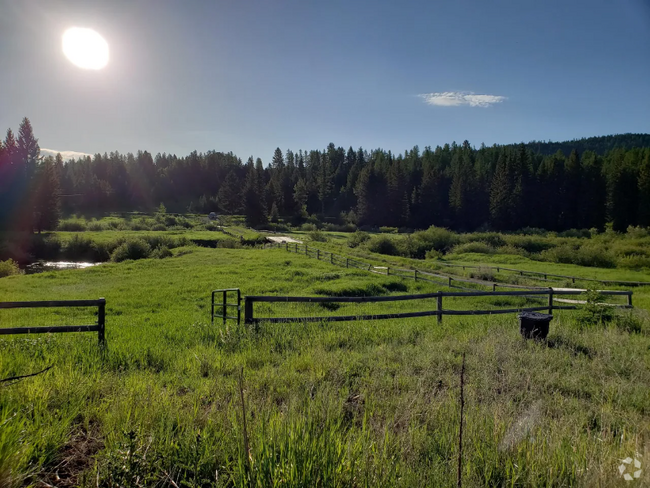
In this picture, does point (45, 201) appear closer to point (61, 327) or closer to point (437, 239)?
point (437, 239)

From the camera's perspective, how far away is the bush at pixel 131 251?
4091 cm

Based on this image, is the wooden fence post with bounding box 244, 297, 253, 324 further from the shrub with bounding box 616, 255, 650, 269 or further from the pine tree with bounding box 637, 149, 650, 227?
the pine tree with bounding box 637, 149, 650, 227

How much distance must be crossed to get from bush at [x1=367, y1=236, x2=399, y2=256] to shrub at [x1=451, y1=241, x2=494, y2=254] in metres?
8.35

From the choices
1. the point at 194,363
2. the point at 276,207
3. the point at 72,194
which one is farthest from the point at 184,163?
the point at 194,363

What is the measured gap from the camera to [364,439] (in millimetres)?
3523

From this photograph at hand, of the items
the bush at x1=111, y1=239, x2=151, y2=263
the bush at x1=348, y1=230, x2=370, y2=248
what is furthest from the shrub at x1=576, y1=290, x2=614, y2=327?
the bush at x1=348, y1=230, x2=370, y2=248

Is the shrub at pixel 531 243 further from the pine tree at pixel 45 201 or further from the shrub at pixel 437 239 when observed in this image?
the pine tree at pixel 45 201

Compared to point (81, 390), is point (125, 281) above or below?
below

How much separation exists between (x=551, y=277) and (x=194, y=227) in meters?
62.6

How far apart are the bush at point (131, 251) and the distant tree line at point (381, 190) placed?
24.0m

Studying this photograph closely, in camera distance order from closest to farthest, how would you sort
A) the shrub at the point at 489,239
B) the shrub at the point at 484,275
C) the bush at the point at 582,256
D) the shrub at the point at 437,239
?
the shrub at the point at 484,275
the bush at the point at 582,256
the shrub at the point at 437,239
the shrub at the point at 489,239

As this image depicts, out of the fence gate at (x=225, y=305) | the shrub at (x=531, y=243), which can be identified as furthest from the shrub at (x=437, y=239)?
the fence gate at (x=225, y=305)

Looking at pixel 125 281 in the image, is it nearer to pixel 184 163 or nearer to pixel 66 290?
pixel 66 290

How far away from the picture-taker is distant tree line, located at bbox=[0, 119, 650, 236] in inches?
2420
